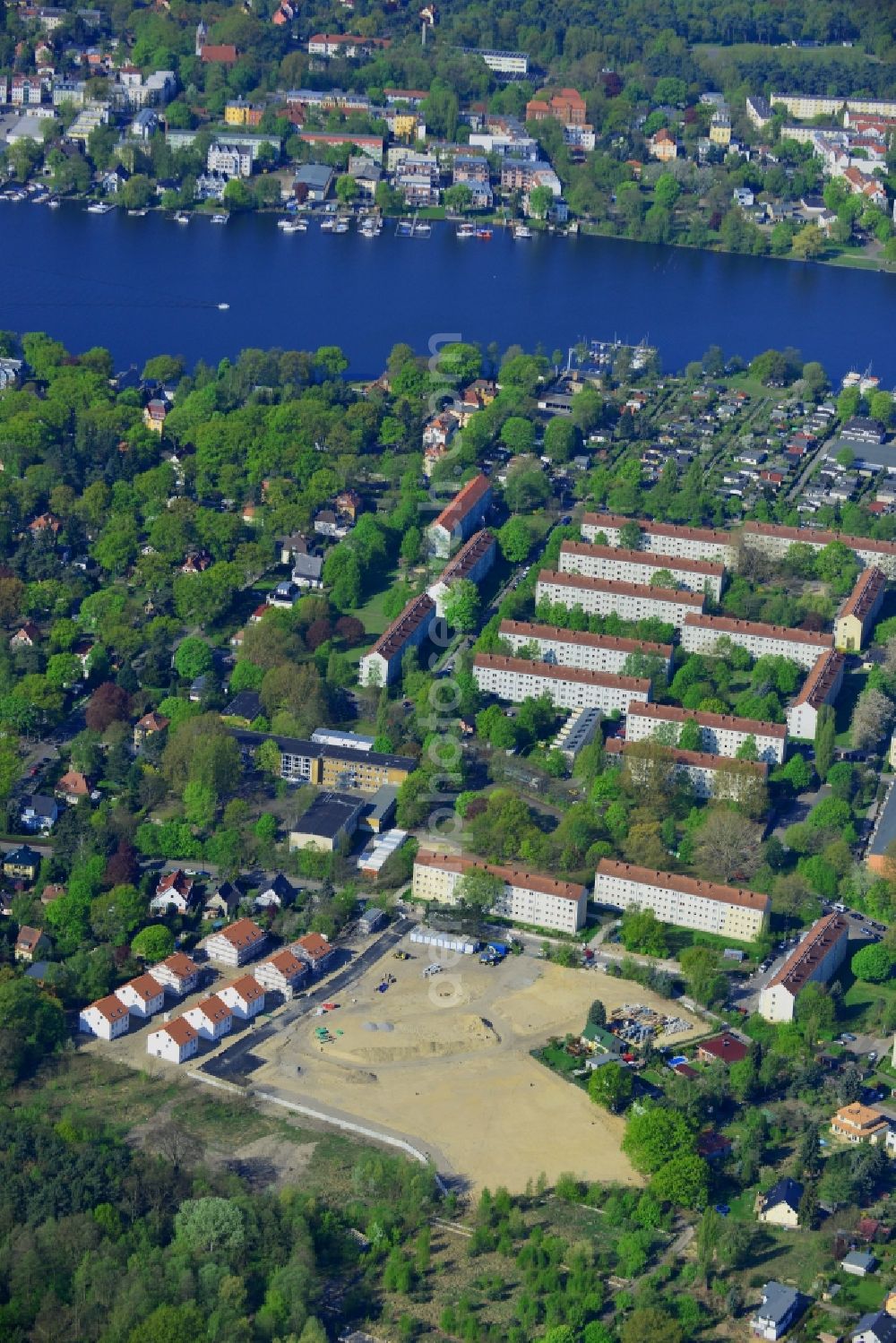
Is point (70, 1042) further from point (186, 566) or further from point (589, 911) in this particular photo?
point (186, 566)

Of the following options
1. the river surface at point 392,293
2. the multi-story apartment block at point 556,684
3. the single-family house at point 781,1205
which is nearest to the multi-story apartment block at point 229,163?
the river surface at point 392,293

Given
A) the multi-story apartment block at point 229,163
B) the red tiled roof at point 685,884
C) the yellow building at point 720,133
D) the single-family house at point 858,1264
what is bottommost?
the single-family house at point 858,1264

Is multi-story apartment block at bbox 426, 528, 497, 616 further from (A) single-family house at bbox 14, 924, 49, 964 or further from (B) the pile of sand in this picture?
(B) the pile of sand

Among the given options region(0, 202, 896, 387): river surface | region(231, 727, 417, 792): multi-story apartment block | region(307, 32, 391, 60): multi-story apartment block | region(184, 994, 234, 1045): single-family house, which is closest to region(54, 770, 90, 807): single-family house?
region(231, 727, 417, 792): multi-story apartment block

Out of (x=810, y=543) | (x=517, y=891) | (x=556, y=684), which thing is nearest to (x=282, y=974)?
(x=517, y=891)

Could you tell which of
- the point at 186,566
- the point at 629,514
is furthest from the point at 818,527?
the point at 186,566

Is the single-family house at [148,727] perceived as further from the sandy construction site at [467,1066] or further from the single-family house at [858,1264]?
the single-family house at [858,1264]
